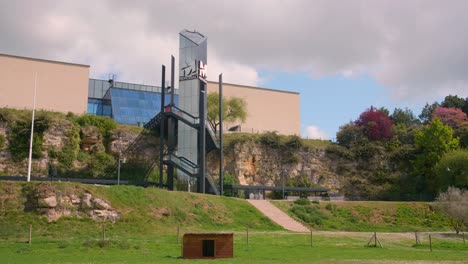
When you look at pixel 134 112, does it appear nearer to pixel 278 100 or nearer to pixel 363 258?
pixel 278 100

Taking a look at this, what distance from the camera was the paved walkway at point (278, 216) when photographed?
44.9 m

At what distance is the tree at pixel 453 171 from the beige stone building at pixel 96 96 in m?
26.8

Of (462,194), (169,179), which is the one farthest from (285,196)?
(462,194)

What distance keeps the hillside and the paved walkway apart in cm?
143

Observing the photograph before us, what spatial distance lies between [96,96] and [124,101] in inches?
204

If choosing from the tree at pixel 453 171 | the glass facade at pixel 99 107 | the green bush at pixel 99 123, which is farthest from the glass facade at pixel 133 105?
the tree at pixel 453 171

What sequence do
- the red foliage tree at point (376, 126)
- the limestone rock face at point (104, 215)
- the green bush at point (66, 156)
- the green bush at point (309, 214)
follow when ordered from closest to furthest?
the limestone rock face at point (104, 215) → the green bush at point (309, 214) → the green bush at point (66, 156) → the red foliage tree at point (376, 126)

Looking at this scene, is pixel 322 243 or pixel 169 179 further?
pixel 169 179

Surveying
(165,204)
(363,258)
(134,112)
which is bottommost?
(363,258)

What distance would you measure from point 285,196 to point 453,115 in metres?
35.0

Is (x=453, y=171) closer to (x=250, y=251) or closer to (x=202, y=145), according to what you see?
(x=202, y=145)

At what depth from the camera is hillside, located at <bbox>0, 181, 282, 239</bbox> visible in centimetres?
3534

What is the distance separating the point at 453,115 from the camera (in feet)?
265

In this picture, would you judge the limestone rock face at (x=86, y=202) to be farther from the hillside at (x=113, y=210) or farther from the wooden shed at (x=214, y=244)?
the wooden shed at (x=214, y=244)
